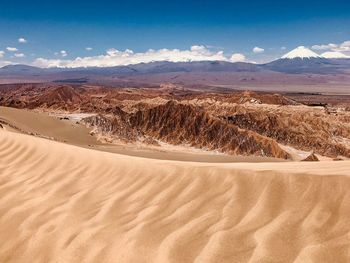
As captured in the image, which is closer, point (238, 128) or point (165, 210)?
point (165, 210)

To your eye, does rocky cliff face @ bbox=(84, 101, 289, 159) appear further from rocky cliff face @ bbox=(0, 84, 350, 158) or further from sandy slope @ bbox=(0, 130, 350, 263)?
sandy slope @ bbox=(0, 130, 350, 263)

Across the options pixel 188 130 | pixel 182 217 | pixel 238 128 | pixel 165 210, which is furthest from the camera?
pixel 188 130

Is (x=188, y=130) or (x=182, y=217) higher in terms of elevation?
(x=182, y=217)

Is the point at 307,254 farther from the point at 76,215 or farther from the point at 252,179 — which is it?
the point at 76,215

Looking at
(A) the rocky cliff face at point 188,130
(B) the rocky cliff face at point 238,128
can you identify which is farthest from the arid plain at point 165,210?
(B) the rocky cliff face at point 238,128

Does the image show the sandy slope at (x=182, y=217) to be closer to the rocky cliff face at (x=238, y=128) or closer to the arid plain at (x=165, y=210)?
the arid plain at (x=165, y=210)

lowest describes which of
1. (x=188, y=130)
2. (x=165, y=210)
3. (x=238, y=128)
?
(x=188, y=130)

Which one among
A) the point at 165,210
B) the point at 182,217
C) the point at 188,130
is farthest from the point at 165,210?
the point at 188,130

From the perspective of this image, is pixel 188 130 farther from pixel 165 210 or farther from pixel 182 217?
pixel 182 217

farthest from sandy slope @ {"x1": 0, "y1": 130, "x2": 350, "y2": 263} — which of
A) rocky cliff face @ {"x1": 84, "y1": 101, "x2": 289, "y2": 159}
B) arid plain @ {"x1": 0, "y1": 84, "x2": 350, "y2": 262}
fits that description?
rocky cliff face @ {"x1": 84, "y1": 101, "x2": 289, "y2": 159}
